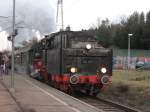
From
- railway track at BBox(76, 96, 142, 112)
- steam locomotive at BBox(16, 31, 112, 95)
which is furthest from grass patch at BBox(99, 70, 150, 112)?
steam locomotive at BBox(16, 31, 112, 95)

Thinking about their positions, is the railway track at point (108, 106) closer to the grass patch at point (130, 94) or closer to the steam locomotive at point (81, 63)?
the steam locomotive at point (81, 63)

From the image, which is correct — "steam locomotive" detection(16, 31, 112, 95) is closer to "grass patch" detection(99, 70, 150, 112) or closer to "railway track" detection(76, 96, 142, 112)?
"railway track" detection(76, 96, 142, 112)

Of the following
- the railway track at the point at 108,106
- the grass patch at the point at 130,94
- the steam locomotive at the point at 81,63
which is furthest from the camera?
the steam locomotive at the point at 81,63

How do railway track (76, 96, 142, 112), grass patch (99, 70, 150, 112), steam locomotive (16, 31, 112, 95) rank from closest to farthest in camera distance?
railway track (76, 96, 142, 112), grass patch (99, 70, 150, 112), steam locomotive (16, 31, 112, 95)

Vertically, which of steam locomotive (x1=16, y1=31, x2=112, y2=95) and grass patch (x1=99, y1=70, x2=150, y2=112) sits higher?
steam locomotive (x1=16, y1=31, x2=112, y2=95)

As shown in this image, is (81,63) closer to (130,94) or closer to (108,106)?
(130,94)

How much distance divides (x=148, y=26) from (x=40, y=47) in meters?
61.6

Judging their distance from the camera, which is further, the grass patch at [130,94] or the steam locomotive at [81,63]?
the steam locomotive at [81,63]

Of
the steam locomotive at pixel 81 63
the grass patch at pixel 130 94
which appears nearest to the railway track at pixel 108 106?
the steam locomotive at pixel 81 63

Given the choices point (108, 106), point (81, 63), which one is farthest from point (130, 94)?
point (108, 106)

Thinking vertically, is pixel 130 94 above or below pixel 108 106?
above

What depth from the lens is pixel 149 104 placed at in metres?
23.1

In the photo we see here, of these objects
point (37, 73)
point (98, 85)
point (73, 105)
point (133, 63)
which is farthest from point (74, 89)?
point (133, 63)

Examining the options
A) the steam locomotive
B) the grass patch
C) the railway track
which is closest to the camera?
the railway track
